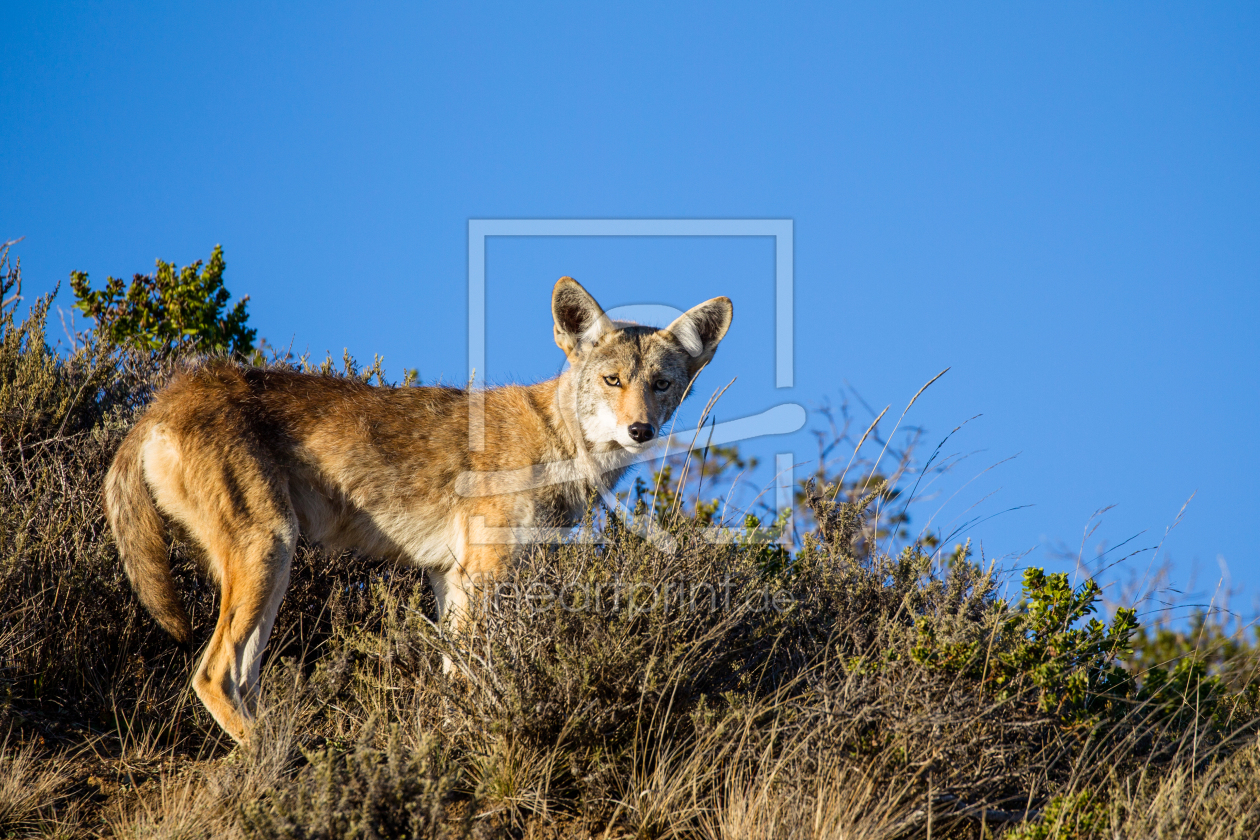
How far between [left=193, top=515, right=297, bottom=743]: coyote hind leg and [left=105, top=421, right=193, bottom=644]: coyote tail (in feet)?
0.82

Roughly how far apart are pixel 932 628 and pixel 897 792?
77cm

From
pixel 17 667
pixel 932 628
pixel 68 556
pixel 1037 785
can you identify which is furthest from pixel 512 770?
pixel 68 556

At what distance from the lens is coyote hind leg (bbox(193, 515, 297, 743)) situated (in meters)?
4.41

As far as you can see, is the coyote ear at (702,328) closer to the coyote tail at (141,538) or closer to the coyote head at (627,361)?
the coyote head at (627,361)

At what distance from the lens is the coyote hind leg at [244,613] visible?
4410mm

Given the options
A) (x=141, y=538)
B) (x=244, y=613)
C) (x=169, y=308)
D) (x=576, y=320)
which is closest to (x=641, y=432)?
(x=576, y=320)

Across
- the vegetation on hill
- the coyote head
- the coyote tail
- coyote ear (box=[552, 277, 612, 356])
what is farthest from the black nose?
the coyote tail

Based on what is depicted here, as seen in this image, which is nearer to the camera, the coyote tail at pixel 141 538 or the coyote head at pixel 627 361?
the coyote tail at pixel 141 538

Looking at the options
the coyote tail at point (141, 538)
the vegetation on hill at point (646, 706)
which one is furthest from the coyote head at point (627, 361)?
the coyote tail at point (141, 538)

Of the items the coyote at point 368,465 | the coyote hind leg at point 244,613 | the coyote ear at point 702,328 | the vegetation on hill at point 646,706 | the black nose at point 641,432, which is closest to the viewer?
the vegetation on hill at point 646,706

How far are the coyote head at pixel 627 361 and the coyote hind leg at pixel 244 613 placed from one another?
170cm

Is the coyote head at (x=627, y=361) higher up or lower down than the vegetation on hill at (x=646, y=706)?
higher up

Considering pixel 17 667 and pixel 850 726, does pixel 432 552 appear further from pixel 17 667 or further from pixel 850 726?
pixel 850 726

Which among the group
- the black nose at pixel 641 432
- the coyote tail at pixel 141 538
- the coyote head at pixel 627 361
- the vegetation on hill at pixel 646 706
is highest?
the coyote head at pixel 627 361
